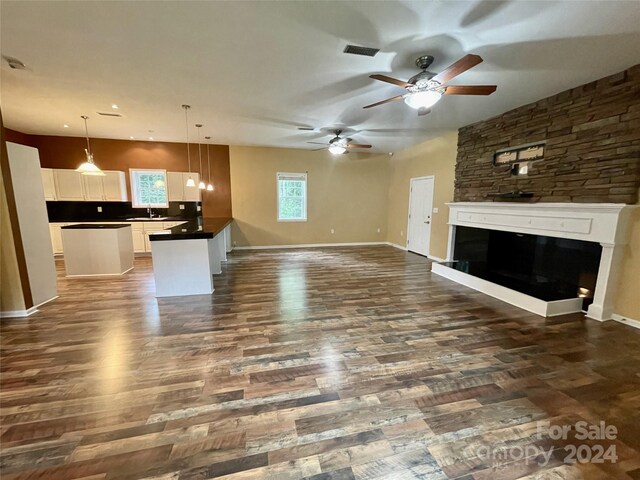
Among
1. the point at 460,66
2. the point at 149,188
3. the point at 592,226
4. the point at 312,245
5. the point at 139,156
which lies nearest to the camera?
the point at 460,66

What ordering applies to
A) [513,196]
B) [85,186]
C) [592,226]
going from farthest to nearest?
[85,186], [513,196], [592,226]

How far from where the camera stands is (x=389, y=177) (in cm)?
830

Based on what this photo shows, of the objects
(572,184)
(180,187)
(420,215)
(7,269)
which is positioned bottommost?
(7,269)

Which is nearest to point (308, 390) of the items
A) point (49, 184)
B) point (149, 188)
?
point (149, 188)

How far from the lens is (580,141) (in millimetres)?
3420

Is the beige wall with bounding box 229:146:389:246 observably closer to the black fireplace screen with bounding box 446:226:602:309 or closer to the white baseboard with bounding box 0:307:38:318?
the black fireplace screen with bounding box 446:226:602:309

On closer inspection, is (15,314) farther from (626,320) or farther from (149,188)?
(626,320)

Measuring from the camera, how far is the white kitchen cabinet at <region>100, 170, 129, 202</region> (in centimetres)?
645

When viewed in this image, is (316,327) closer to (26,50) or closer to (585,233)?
(585,233)

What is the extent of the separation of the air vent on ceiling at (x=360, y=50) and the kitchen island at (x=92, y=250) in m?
5.03

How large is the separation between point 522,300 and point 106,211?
9.05m

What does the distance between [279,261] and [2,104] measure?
17.4ft

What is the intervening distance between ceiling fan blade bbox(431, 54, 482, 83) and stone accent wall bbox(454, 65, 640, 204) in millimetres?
2165

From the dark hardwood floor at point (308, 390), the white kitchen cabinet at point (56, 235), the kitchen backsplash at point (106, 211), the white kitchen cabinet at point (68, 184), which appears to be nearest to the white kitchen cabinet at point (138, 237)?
the kitchen backsplash at point (106, 211)
